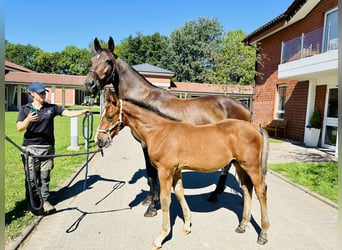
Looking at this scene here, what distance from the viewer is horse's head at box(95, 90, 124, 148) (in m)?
3.13

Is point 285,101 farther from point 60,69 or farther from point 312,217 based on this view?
point 60,69

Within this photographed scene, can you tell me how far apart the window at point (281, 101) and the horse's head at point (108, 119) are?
12.4 metres

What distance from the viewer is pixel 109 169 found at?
21.9ft

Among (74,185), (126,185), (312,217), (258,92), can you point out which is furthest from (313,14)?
(74,185)

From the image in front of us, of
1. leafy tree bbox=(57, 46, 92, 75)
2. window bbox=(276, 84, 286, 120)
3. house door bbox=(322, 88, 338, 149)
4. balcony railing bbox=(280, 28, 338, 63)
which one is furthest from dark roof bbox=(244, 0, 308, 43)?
leafy tree bbox=(57, 46, 92, 75)

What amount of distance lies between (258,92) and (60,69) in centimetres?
5781

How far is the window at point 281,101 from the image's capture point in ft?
44.0

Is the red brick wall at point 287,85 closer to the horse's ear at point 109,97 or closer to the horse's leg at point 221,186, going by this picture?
the horse's leg at point 221,186

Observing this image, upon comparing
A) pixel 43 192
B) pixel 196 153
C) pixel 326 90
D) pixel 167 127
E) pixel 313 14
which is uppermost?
pixel 313 14

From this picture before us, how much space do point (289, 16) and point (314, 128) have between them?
563 cm

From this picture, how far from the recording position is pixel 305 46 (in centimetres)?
1022

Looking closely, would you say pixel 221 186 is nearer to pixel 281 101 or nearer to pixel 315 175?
pixel 315 175

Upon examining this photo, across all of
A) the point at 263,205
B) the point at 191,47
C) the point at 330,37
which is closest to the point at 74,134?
the point at 263,205

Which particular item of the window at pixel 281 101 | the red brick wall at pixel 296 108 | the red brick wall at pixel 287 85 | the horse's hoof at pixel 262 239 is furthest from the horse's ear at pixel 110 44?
the window at pixel 281 101
